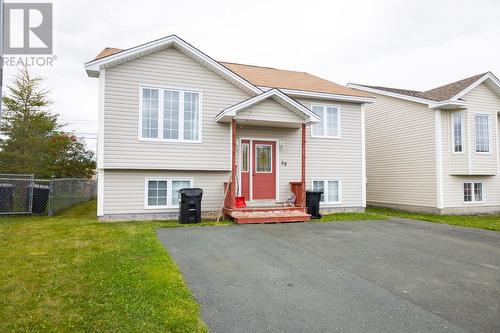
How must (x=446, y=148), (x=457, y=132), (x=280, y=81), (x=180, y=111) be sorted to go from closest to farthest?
(x=180, y=111) → (x=280, y=81) → (x=446, y=148) → (x=457, y=132)

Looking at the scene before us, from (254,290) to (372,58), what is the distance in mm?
30144

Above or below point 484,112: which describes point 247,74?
above

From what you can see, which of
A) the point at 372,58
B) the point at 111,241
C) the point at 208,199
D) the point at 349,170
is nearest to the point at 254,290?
the point at 111,241

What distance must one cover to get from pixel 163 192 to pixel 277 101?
5.21 m

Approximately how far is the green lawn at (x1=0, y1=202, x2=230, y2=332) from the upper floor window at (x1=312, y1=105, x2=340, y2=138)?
8.53 meters

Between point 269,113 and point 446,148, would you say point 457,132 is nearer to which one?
point 446,148

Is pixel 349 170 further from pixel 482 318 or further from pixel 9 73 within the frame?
pixel 9 73

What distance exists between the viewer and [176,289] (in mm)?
4055

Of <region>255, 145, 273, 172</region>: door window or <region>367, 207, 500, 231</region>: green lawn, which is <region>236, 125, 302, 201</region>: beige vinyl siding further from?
<region>367, 207, 500, 231</region>: green lawn

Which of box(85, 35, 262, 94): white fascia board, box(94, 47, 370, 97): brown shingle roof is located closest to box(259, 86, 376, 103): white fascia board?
box(94, 47, 370, 97): brown shingle roof

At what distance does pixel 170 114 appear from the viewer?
34.9ft

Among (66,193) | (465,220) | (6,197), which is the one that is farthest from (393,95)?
(6,197)

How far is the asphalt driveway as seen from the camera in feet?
10.9
